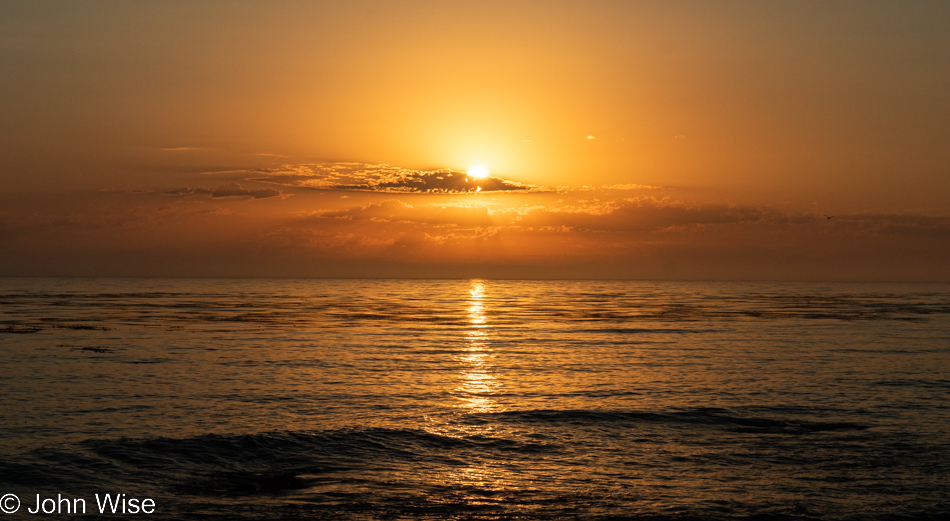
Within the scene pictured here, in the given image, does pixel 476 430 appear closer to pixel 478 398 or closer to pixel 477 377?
pixel 478 398

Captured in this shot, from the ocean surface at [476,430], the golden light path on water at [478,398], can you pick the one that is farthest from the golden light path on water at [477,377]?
the ocean surface at [476,430]

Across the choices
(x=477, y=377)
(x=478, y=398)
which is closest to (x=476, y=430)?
(x=478, y=398)

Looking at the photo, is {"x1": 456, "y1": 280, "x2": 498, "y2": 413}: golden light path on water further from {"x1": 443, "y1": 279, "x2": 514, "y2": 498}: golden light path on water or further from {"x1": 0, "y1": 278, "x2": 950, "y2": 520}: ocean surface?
{"x1": 0, "y1": 278, "x2": 950, "y2": 520}: ocean surface

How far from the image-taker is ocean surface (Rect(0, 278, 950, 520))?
1483 centimetres

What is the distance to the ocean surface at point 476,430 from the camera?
14828mm

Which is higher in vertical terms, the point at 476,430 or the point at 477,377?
the point at 476,430

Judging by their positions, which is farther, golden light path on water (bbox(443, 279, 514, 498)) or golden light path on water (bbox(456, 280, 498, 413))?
golden light path on water (bbox(456, 280, 498, 413))

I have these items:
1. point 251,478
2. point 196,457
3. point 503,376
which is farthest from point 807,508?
point 503,376

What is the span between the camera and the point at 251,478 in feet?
54.2

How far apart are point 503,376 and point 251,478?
1698 centimetres

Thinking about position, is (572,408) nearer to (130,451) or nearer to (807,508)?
(807,508)

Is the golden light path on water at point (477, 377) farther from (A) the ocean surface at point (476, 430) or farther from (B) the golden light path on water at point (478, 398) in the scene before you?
(A) the ocean surface at point (476, 430)

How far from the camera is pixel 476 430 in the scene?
21.2 meters

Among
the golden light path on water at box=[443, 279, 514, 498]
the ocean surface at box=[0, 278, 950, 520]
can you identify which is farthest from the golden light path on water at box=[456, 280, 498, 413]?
the ocean surface at box=[0, 278, 950, 520]
